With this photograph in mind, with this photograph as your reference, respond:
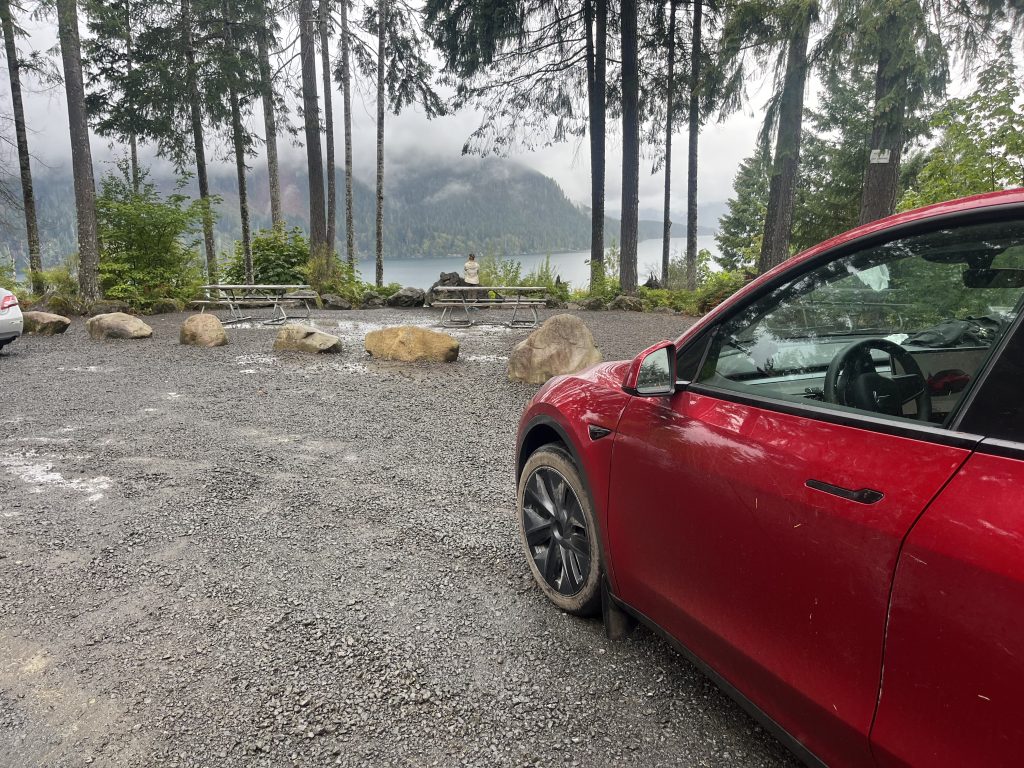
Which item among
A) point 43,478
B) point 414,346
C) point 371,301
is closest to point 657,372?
point 43,478

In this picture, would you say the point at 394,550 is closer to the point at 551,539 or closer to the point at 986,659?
the point at 551,539

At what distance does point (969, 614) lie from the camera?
3.65ft

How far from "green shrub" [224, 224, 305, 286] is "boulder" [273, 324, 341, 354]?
856 cm

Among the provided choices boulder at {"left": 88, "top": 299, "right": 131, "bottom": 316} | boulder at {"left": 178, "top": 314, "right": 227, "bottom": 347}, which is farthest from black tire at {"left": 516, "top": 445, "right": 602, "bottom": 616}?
boulder at {"left": 88, "top": 299, "right": 131, "bottom": 316}

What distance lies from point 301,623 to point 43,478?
3.25 metres

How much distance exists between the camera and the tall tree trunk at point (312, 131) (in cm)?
1805

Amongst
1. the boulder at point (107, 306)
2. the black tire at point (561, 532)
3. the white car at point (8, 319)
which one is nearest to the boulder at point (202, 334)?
A: the white car at point (8, 319)

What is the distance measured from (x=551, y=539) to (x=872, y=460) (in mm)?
1669

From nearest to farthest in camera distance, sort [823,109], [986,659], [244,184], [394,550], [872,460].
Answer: [986,659] < [872,460] < [394,550] < [244,184] < [823,109]

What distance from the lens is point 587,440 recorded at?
2.44 m

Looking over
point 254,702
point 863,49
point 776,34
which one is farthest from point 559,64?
point 254,702

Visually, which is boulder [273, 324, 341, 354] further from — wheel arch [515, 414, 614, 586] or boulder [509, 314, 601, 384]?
wheel arch [515, 414, 614, 586]

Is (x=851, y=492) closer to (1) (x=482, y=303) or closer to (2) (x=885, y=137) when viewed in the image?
(2) (x=885, y=137)

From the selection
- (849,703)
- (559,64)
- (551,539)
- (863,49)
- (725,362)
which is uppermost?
(559,64)
